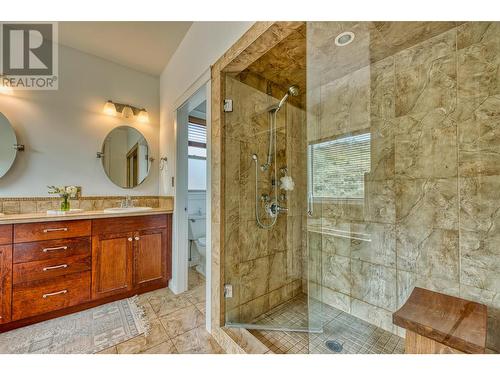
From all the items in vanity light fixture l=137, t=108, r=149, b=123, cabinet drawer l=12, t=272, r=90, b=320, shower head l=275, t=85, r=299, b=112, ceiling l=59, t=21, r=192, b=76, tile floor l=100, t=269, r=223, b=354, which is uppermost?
ceiling l=59, t=21, r=192, b=76

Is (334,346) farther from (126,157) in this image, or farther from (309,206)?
(126,157)

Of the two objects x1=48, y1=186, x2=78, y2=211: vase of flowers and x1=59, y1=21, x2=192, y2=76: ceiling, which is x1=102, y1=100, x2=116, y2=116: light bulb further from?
x1=48, y1=186, x2=78, y2=211: vase of flowers

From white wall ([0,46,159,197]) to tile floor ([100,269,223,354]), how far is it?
4.39 feet

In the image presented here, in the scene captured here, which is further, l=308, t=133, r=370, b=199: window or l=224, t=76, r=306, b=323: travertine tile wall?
l=308, t=133, r=370, b=199: window

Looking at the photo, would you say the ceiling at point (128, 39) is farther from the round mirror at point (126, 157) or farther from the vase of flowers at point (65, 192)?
the vase of flowers at point (65, 192)

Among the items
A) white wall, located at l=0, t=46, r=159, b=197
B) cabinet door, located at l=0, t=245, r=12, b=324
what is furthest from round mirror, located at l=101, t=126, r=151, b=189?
cabinet door, located at l=0, t=245, r=12, b=324

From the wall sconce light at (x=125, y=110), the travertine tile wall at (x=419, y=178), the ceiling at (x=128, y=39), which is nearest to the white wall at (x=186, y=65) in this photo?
the ceiling at (x=128, y=39)

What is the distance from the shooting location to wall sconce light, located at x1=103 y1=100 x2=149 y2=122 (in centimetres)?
245

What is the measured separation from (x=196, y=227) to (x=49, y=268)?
1545 millimetres

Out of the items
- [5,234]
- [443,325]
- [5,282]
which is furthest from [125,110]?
[443,325]

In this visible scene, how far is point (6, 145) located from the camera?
1.95 metres

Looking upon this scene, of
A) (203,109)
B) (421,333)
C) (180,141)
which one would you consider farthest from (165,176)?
(421,333)
